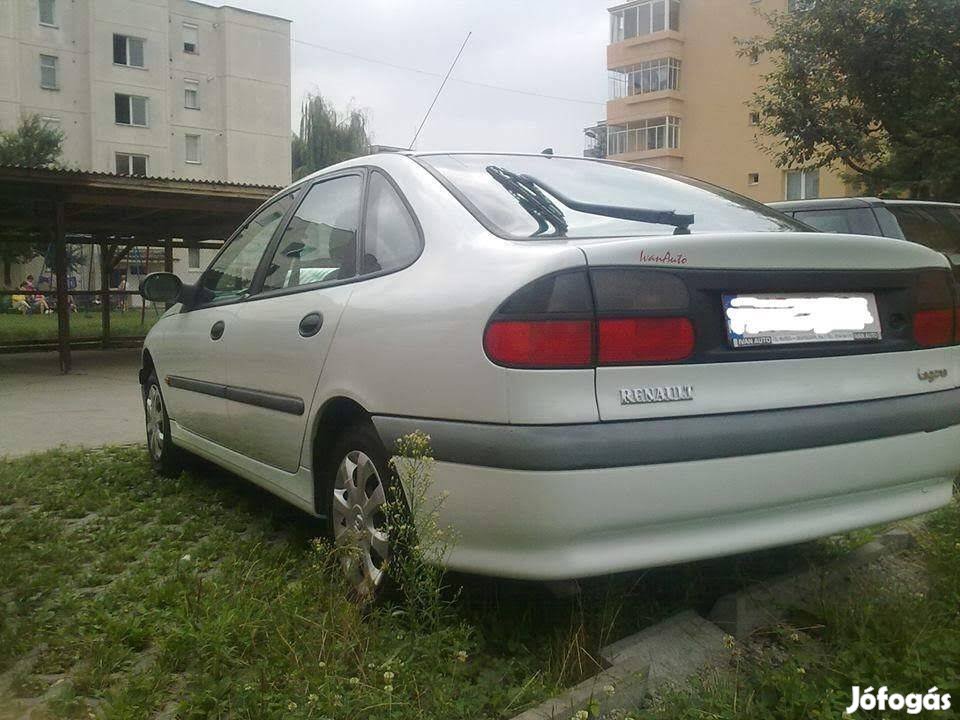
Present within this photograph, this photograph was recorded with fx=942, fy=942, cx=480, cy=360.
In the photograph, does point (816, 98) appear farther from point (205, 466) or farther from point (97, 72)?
point (97, 72)

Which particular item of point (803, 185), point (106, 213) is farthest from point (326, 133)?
point (106, 213)

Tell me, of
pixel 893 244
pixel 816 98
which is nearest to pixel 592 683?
pixel 893 244

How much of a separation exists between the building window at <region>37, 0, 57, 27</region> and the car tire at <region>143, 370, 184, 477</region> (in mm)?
38219

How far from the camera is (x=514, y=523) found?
2463 millimetres

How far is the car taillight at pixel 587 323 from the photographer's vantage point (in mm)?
2459

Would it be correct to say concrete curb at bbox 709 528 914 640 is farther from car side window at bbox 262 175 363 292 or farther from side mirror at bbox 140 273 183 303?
side mirror at bbox 140 273 183 303

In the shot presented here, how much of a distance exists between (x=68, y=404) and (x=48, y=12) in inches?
1352

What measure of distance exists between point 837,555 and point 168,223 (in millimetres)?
15781

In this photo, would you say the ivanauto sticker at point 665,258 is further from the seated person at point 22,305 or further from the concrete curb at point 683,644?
the seated person at point 22,305

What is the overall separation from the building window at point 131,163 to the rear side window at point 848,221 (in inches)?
1467

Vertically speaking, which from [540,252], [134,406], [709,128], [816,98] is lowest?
[134,406]

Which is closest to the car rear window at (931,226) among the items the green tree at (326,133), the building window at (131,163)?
the building window at (131,163)

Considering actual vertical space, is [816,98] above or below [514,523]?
above

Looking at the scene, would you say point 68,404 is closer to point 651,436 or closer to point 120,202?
point 120,202
